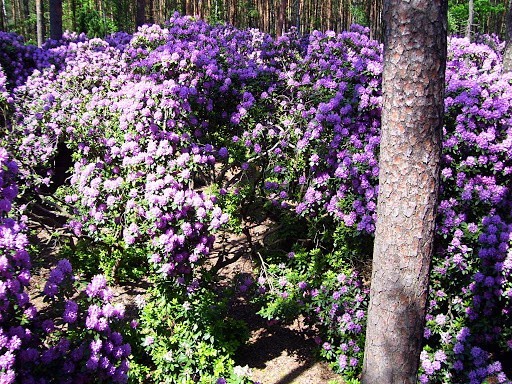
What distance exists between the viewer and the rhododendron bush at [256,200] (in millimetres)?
3525

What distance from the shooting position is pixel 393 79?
2512 mm

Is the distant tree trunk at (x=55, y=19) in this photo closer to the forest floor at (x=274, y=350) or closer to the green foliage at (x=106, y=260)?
the green foliage at (x=106, y=260)

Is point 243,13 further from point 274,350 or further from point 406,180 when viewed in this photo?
point 406,180

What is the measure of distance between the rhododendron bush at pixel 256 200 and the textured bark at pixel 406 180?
3.55 ft

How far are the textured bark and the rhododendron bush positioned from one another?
3.55ft

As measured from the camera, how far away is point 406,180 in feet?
8.29

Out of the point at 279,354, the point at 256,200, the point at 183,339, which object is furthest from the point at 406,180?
the point at 256,200

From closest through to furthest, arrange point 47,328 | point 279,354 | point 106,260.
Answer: point 47,328, point 279,354, point 106,260

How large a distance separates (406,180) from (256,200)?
9.03ft

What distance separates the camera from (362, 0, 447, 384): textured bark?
2.42 meters

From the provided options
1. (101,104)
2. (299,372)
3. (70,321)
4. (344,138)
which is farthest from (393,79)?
(101,104)

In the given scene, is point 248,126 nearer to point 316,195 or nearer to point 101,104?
point 316,195

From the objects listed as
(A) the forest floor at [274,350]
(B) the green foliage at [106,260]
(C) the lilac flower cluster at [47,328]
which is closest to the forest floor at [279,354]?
(A) the forest floor at [274,350]

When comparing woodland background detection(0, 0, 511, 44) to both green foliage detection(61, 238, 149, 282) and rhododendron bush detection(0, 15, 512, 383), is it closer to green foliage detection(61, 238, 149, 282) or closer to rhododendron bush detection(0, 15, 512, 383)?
rhododendron bush detection(0, 15, 512, 383)
